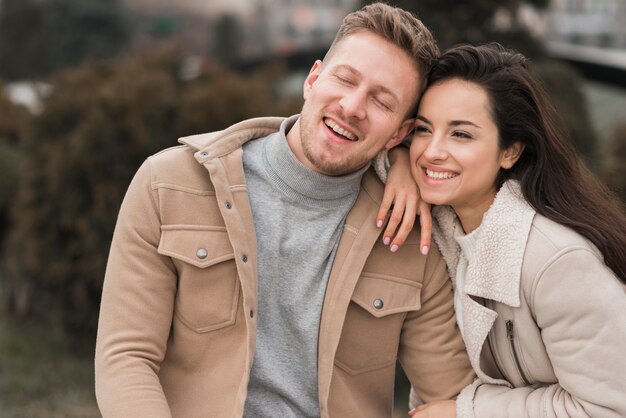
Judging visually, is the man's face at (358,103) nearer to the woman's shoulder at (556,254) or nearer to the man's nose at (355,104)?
the man's nose at (355,104)

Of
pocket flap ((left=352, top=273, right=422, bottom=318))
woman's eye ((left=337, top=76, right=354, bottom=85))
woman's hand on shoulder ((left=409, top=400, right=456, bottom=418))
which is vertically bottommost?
woman's hand on shoulder ((left=409, top=400, right=456, bottom=418))

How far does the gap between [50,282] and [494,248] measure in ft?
12.7

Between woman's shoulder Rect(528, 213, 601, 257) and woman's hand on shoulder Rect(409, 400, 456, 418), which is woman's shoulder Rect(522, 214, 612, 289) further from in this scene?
woman's hand on shoulder Rect(409, 400, 456, 418)

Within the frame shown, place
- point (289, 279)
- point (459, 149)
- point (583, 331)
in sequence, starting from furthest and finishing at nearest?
point (289, 279) < point (459, 149) < point (583, 331)

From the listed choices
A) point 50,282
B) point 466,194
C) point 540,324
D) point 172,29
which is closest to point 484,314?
point 540,324

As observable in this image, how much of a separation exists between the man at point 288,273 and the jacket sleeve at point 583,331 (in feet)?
1.27

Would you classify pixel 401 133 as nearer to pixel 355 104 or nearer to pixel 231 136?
pixel 355 104

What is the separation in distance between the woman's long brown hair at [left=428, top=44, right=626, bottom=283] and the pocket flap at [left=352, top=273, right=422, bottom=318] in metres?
0.44

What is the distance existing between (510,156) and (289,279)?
0.75 m

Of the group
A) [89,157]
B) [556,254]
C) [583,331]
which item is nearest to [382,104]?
[556,254]

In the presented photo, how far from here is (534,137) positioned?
2510 millimetres

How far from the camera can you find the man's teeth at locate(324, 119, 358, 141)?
103 inches

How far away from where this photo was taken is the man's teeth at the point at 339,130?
261 centimetres

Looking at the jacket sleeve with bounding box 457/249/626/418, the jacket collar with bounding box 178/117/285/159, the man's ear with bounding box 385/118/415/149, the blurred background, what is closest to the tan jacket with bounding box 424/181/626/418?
the jacket sleeve with bounding box 457/249/626/418
